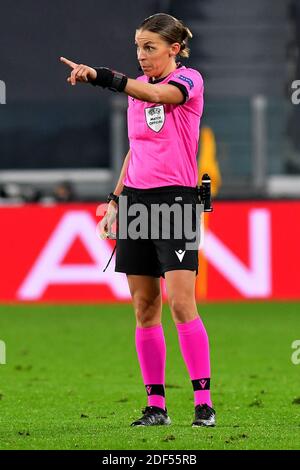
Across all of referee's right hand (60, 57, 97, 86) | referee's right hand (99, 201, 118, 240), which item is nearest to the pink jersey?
referee's right hand (99, 201, 118, 240)

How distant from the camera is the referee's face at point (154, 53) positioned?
6.89 metres

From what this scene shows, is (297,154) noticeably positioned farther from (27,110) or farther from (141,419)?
(141,419)

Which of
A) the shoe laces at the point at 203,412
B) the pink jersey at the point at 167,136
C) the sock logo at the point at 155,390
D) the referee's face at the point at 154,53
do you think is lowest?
the shoe laces at the point at 203,412

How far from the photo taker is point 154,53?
6918 mm

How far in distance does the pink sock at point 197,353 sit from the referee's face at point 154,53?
1264 mm

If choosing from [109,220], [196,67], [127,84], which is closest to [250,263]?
[196,67]

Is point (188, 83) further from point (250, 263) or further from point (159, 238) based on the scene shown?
point (250, 263)

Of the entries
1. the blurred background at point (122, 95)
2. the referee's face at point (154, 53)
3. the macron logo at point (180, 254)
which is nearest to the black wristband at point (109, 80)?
the referee's face at point (154, 53)

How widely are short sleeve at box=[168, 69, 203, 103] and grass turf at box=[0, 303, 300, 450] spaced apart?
1663 millimetres

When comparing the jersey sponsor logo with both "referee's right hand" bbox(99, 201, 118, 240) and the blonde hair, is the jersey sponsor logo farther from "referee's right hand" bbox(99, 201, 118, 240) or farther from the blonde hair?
"referee's right hand" bbox(99, 201, 118, 240)

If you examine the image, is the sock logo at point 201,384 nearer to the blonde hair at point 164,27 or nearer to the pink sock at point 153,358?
the pink sock at point 153,358

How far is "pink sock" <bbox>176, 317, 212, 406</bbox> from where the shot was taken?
701 cm

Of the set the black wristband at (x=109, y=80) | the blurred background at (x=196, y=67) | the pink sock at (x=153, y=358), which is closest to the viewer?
the black wristband at (x=109, y=80)

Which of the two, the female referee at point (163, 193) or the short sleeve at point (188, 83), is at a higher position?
the short sleeve at point (188, 83)
